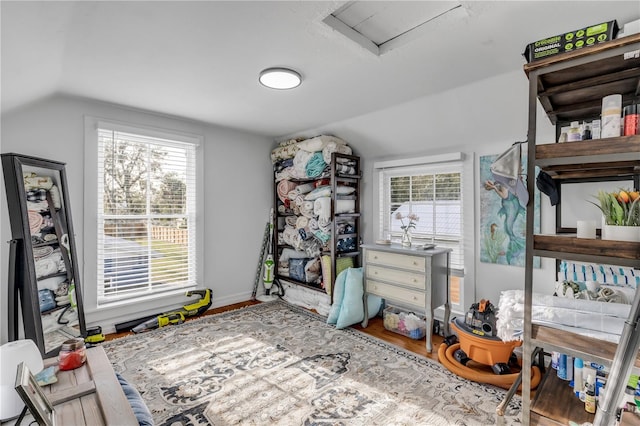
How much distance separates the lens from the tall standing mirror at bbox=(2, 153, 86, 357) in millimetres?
2322

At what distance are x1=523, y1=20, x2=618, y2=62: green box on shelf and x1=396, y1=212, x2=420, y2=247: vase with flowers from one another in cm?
206

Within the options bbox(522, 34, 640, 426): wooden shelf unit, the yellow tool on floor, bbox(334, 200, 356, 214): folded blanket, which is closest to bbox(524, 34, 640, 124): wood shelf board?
bbox(522, 34, 640, 426): wooden shelf unit

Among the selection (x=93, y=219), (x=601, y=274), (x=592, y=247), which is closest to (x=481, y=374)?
(x=601, y=274)

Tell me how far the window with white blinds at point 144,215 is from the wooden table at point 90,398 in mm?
1882

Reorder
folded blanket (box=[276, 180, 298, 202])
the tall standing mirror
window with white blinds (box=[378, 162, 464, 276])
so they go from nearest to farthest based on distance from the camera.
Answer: the tall standing mirror → window with white blinds (box=[378, 162, 464, 276]) → folded blanket (box=[276, 180, 298, 202])

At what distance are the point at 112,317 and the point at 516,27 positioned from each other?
432 centimetres

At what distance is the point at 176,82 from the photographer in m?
2.60

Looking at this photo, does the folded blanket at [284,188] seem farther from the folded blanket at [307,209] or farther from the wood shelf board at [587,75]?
the wood shelf board at [587,75]

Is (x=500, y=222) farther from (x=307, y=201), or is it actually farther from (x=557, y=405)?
(x=307, y=201)

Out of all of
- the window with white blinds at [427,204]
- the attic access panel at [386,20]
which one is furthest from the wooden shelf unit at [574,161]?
the window with white blinds at [427,204]

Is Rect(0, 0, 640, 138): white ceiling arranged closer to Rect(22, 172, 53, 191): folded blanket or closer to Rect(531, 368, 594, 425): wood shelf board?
Rect(22, 172, 53, 191): folded blanket

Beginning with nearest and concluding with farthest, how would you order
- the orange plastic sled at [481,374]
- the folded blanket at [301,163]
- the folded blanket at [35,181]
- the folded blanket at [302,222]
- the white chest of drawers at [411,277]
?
the orange plastic sled at [481,374], the folded blanket at [35,181], the white chest of drawers at [411,277], the folded blanket at [301,163], the folded blanket at [302,222]

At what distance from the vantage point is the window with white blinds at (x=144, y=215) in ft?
10.9

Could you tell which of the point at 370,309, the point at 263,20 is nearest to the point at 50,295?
the point at 263,20
